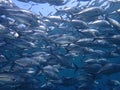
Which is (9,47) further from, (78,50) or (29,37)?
(78,50)

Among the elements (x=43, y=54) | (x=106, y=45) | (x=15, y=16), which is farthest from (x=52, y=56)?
(x=15, y=16)

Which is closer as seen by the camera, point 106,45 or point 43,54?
point 106,45

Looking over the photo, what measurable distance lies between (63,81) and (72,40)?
2.01 metres

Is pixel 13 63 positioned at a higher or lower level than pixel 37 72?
higher

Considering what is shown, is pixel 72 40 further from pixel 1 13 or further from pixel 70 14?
pixel 1 13

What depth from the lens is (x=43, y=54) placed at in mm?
11781

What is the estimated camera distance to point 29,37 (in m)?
11.3

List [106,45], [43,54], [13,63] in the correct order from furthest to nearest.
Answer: [43,54] < [106,45] < [13,63]

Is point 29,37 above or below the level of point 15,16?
below

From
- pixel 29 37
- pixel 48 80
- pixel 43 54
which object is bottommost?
pixel 48 80

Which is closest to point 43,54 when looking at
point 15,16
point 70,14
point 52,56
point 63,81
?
point 52,56

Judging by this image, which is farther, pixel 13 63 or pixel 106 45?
pixel 106 45

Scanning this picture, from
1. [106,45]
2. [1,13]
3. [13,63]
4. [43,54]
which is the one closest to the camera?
[1,13]

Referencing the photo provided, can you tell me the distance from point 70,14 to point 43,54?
233 centimetres
